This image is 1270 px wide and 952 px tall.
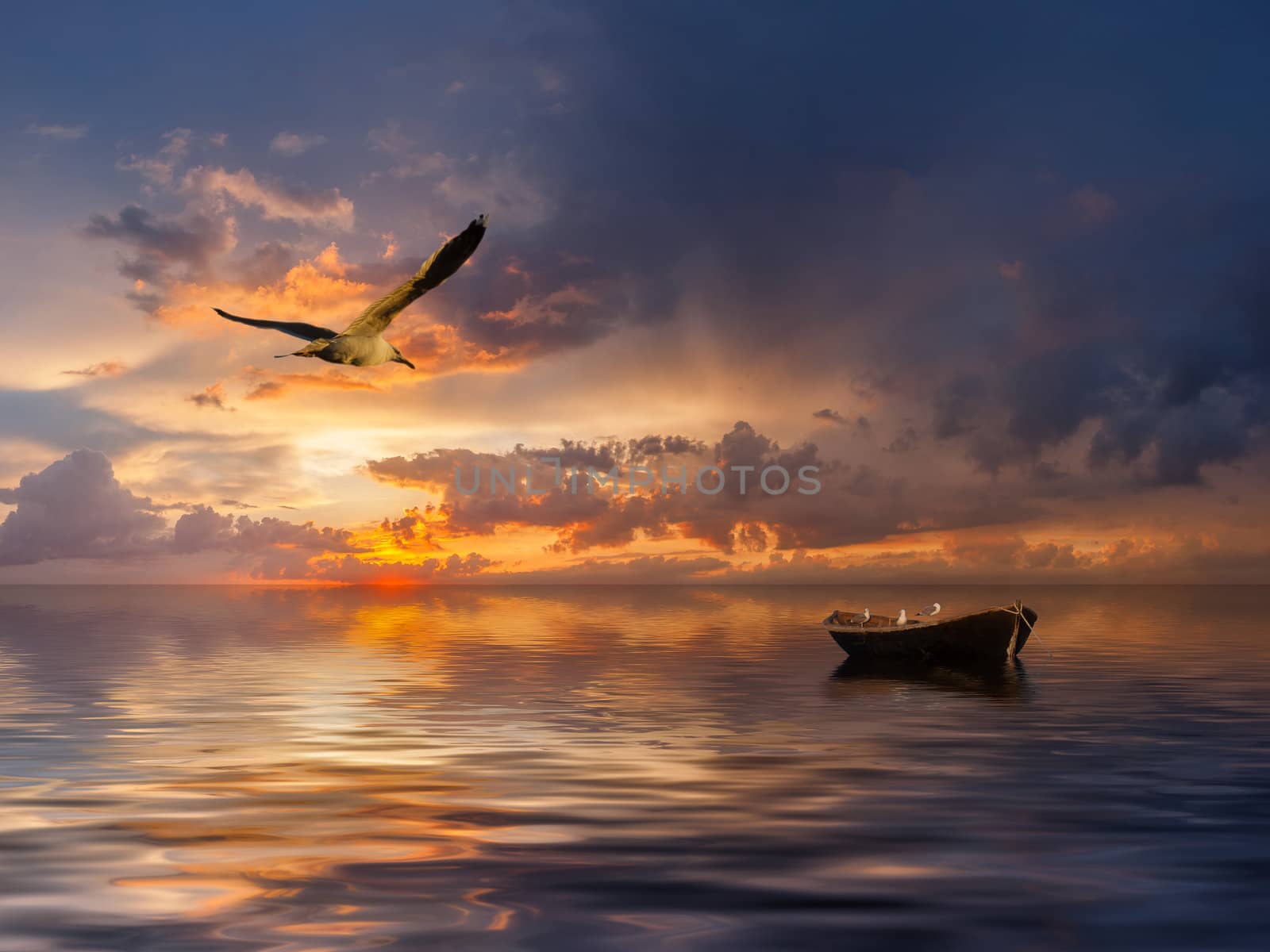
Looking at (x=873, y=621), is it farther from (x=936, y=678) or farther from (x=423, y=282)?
(x=423, y=282)

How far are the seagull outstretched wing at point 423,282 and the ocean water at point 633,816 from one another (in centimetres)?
954

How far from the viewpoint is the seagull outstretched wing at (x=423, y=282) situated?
21084 millimetres

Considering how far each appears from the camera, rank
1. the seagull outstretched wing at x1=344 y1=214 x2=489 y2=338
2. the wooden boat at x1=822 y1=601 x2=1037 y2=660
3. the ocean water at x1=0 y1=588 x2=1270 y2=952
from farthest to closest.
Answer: the wooden boat at x1=822 y1=601 x2=1037 y2=660
the seagull outstretched wing at x1=344 y1=214 x2=489 y2=338
the ocean water at x1=0 y1=588 x2=1270 y2=952

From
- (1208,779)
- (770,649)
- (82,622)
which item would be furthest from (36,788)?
(82,622)

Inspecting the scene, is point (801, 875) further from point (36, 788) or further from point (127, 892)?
point (36, 788)

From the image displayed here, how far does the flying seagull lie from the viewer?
21172 mm

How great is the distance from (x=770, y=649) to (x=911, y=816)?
5028cm

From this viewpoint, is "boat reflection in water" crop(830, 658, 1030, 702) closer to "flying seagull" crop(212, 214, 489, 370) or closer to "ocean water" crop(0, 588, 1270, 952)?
"ocean water" crop(0, 588, 1270, 952)

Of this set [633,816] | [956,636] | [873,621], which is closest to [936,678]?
[956,636]

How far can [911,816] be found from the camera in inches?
803

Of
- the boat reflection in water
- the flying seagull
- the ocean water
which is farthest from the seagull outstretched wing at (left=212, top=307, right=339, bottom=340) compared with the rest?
the boat reflection in water

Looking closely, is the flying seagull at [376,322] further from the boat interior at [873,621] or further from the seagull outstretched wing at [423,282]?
the boat interior at [873,621]

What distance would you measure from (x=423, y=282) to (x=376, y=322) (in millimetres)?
1721

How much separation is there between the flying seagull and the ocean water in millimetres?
8960
